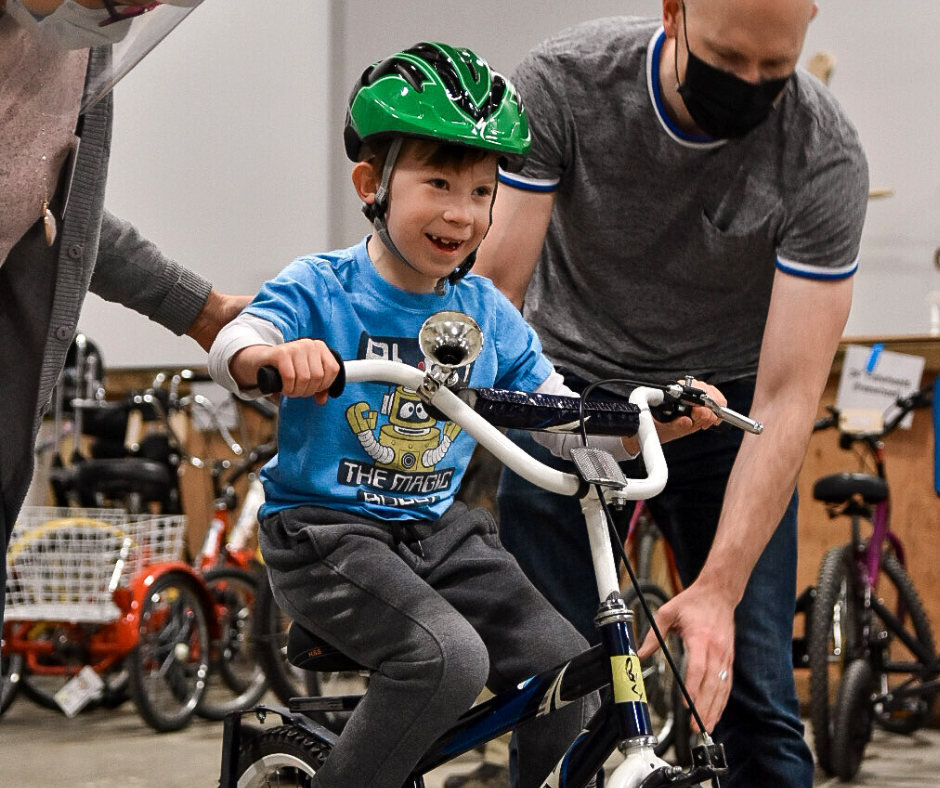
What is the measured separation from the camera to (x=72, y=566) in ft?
14.1

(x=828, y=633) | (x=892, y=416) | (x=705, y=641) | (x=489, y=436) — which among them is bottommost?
(x=828, y=633)

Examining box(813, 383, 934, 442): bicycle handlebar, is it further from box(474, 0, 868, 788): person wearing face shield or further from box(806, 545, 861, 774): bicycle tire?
box(474, 0, 868, 788): person wearing face shield

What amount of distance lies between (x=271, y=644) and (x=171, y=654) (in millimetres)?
538

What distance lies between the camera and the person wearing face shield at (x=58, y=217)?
101 centimetres

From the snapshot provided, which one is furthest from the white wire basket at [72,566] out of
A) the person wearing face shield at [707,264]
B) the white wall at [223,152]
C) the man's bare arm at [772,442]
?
the man's bare arm at [772,442]

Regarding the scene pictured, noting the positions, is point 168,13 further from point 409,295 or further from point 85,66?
point 409,295

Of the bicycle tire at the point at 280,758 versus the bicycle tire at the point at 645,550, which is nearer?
the bicycle tire at the point at 280,758

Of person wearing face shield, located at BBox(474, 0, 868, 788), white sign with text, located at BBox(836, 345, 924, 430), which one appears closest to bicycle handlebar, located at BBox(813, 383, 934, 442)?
white sign with text, located at BBox(836, 345, 924, 430)

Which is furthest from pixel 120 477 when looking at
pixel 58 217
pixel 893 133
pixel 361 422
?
pixel 58 217

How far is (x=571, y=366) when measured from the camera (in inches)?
76.5

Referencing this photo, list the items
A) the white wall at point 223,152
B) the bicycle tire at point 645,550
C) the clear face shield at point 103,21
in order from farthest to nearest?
the white wall at point 223,152 → the bicycle tire at point 645,550 → the clear face shield at point 103,21

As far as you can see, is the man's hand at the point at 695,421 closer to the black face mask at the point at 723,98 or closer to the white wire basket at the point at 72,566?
the black face mask at the point at 723,98

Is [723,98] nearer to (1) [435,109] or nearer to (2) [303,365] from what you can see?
(1) [435,109]

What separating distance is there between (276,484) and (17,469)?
306 mm
